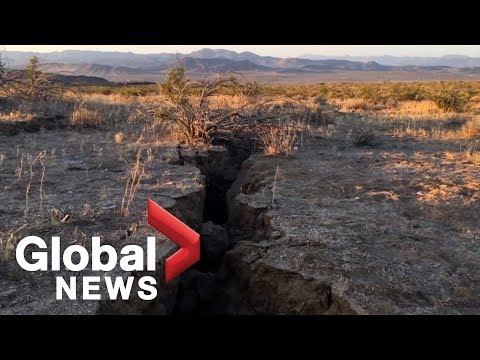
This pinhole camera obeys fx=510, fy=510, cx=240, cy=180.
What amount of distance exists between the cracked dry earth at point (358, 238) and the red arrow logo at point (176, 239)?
45cm

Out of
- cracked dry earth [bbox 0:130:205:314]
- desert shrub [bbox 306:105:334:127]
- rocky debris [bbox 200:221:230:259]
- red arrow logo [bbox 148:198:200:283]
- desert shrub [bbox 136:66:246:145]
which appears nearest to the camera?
cracked dry earth [bbox 0:130:205:314]

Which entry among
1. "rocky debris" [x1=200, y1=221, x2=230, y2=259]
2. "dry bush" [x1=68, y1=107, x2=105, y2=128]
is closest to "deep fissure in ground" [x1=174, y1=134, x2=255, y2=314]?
"rocky debris" [x1=200, y1=221, x2=230, y2=259]

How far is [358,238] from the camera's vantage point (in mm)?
4094

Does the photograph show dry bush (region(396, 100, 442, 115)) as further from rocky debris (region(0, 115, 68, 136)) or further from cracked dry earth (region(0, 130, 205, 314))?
rocky debris (region(0, 115, 68, 136))

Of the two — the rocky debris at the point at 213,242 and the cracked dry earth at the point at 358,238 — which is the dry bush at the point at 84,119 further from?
the rocky debris at the point at 213,242

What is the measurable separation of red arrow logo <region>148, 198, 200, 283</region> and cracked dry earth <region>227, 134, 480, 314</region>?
1.48ft

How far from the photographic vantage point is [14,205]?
451 centimetres

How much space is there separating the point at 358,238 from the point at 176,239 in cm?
145

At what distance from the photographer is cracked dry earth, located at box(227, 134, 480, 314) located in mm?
3348

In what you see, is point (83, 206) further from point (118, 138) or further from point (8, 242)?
point (118, 138)

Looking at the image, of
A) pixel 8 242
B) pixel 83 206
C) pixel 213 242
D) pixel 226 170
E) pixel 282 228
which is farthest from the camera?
pixel 226 170

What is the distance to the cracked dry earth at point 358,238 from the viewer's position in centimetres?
335

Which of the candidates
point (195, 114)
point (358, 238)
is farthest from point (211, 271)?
point (195, 114)

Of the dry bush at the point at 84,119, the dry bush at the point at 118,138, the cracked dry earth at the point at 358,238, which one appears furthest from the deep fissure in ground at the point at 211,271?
the dry bush at the point at 84,119
